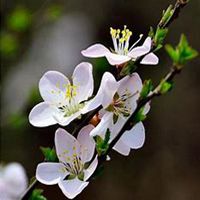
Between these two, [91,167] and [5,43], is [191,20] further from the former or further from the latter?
[91,167]

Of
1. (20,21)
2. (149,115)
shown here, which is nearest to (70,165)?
(20,21)

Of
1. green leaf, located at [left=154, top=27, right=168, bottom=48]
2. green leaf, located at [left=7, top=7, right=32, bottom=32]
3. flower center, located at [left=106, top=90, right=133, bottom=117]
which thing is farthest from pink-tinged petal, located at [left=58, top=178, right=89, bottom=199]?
green leaf, located at [left=7, top=7, right=32, bottom=32]

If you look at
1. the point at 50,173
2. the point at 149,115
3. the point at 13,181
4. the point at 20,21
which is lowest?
the point at 149,115

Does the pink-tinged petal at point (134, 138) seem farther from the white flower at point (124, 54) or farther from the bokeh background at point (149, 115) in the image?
the bokeh background at point (149, 115)

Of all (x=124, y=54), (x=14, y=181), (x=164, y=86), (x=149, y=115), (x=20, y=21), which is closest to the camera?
(x=164, y=86)

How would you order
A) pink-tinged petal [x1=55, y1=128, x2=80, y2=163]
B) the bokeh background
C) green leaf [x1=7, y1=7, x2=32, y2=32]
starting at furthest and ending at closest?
the bokeh background
green leaf [x1=7, y1=7, x2=32, y2=32]
pink-tinged petal [x1=55, y1=128, x2=80, y2=163]

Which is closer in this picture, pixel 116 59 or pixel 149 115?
pixel 116 59

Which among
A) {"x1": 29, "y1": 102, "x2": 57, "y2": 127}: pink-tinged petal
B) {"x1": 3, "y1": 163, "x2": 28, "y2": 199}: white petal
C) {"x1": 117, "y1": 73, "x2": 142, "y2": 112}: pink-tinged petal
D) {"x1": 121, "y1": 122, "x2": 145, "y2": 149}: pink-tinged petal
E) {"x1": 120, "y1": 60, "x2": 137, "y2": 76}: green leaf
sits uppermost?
{"x1": 120, "y1": 60, "x2": 137, "y2": 76}: green leaf

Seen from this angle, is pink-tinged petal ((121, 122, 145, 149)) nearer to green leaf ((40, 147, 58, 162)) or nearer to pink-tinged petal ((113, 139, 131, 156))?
pink-tinged petal ((113, 139, 131, 156))

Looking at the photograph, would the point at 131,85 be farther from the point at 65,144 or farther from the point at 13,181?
the point at 13,181
